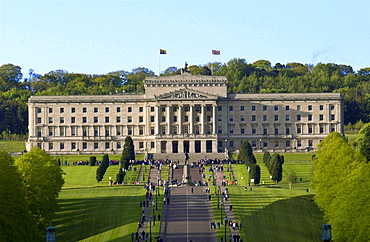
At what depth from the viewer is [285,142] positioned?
174 m

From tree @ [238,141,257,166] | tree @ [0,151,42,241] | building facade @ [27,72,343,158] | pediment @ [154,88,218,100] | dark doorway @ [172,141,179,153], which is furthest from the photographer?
building facade @ [27,72,343,158]

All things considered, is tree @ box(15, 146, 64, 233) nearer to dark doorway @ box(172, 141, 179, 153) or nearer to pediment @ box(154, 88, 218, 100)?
dark doorway @ box(172, 141, 179, 153)

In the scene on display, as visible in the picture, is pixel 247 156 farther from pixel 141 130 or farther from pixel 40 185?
pixel 40 185

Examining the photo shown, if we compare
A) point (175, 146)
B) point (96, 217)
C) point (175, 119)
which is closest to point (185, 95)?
point (175, 119)

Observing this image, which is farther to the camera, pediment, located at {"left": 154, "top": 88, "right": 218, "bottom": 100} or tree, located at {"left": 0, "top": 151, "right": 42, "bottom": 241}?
pediment, located at {"left": 154, "top": 88, "right": 218, "bottom": 100}

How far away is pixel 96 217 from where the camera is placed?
4077 inches

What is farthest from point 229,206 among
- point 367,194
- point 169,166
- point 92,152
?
point 92,152

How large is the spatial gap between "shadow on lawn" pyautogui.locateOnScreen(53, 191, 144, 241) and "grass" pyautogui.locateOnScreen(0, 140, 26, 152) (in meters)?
66.7

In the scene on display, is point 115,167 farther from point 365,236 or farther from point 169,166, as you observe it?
point 365,236

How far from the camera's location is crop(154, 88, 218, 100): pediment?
558 feet

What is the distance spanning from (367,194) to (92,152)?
303 ft

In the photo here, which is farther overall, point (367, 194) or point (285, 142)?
point (285, 142)

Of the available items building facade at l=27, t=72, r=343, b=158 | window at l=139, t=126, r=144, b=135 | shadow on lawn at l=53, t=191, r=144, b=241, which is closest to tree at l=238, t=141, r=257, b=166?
building facade at l=27, t=72, r=343, b=158

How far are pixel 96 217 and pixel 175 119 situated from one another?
6926cm
